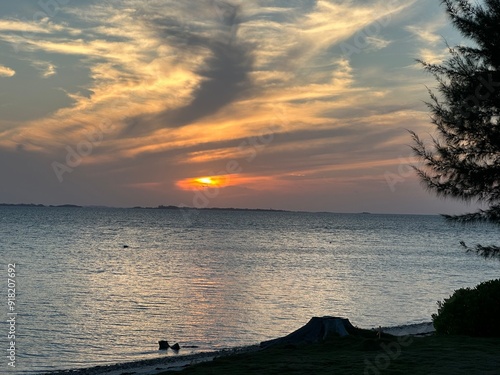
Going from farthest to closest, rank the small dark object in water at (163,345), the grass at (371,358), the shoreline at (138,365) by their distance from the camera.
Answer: the small dark object in water at (163,345) < the shoreline at (138,365) < the grass at (371,358)

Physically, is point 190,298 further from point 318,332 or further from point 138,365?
point 318,332

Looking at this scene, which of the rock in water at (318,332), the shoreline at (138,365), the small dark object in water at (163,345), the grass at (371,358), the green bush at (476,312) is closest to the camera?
the grass at (371,358)

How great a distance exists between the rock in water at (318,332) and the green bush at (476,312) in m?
3.19

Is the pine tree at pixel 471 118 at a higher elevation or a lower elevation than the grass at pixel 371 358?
higher

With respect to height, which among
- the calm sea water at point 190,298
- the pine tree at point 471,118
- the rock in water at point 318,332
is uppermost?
the pine tree at point 471,118

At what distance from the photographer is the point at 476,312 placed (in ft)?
57.7

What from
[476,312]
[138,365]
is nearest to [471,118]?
[476,312]

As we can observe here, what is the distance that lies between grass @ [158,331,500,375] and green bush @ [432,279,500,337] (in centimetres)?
123

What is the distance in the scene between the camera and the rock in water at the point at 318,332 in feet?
56.3

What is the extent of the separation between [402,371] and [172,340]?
16.5 metres

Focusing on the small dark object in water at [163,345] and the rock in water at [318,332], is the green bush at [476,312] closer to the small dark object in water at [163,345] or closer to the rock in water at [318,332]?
the rock in water at [318,332]

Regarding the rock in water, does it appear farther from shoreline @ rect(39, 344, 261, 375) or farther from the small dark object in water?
the small dark object in water

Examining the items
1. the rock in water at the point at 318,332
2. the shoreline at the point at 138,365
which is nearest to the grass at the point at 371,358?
the rock in water at the point at 318,332

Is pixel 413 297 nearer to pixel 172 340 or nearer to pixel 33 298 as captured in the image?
pixel 172 340
